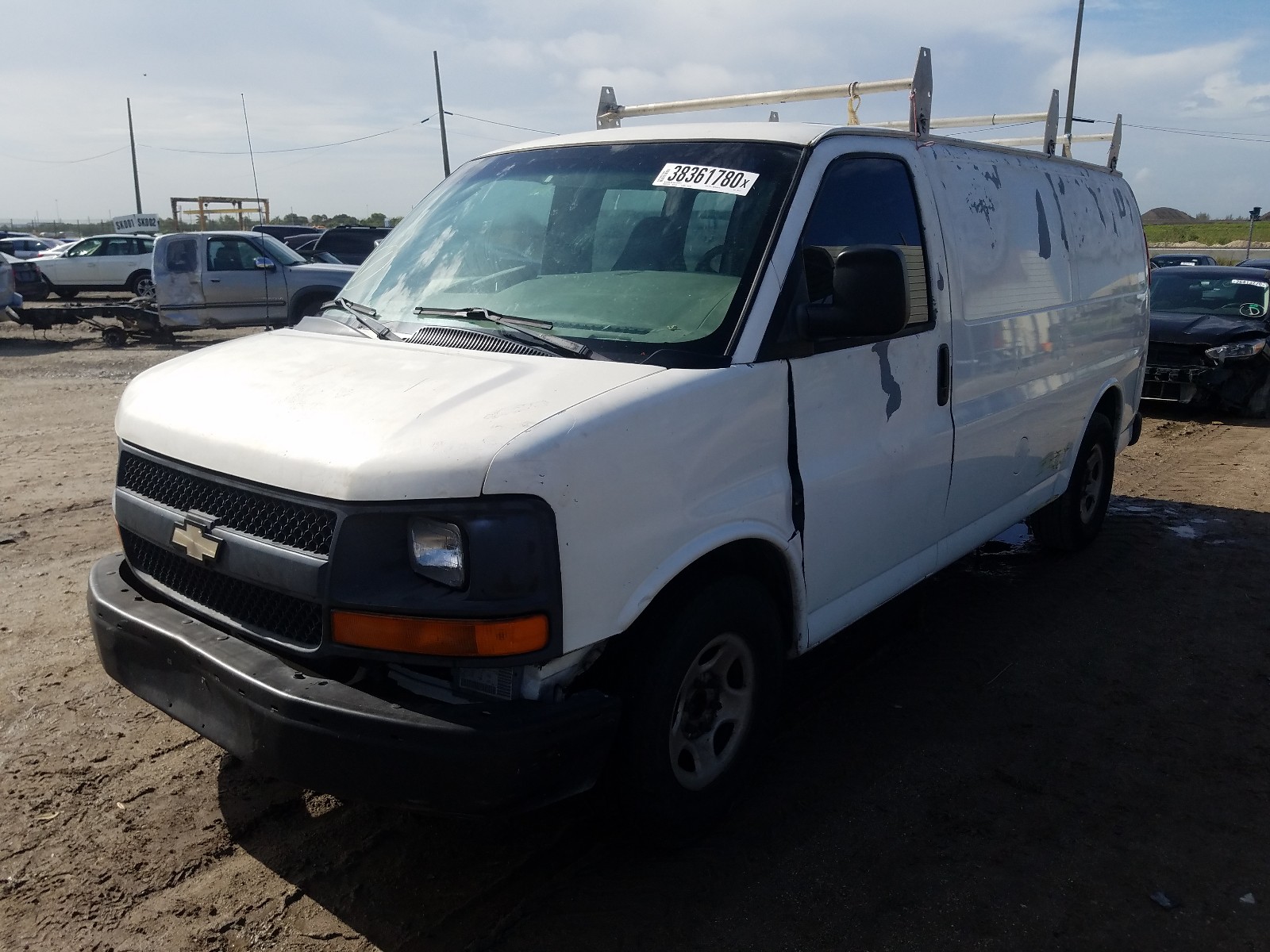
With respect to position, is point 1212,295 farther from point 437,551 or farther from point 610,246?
point 437,551

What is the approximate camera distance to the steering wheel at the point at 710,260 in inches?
130

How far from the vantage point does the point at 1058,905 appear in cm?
305

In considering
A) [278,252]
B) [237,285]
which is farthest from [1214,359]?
[237,285]

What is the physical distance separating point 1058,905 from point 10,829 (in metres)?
3.24

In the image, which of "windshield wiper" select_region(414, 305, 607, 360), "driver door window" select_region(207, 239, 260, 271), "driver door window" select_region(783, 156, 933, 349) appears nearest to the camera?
"windshield wiper" select_region(414, 305, 607, 360)

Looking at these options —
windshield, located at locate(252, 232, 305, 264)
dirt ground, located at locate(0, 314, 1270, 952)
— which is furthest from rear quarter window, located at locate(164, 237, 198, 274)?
dirt ground, located at locate(0, 314, 1270, 952)

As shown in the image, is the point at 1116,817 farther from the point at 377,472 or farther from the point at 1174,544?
the point at 1174,544

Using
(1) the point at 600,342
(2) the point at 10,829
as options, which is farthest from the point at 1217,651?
(2) the point at 10,829

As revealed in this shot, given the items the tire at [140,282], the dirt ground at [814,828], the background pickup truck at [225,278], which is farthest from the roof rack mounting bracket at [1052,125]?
the tire at [140,282]

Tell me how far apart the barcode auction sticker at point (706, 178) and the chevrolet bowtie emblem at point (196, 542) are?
1856mm

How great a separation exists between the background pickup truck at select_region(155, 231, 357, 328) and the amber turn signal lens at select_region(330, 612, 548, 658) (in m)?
15.4

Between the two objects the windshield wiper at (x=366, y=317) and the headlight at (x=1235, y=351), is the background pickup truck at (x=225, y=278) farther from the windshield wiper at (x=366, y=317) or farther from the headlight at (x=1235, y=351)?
the windshield wiper at (x=366, y=317)

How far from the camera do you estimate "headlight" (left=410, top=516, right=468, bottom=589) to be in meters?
2.53

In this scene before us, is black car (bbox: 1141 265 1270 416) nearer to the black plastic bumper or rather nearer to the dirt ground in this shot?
the dirt ground
